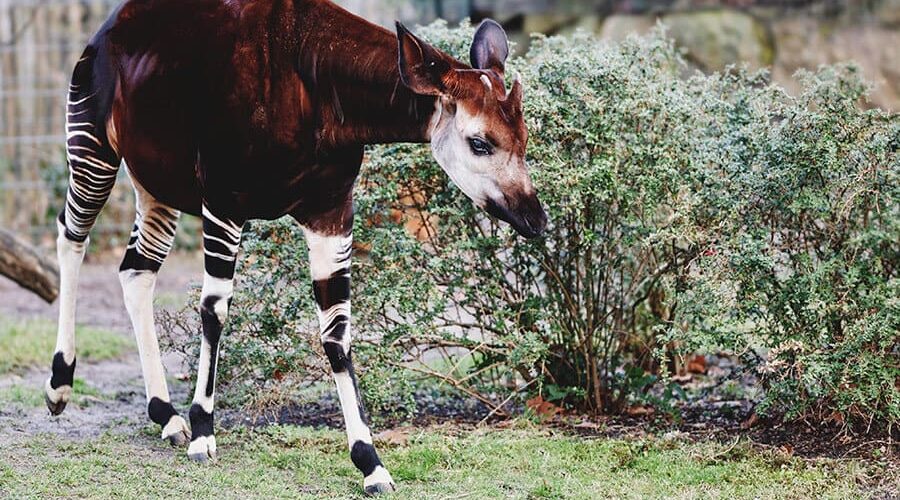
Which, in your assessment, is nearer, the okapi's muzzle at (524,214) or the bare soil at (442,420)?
the okapi's muzzle at (524,214)

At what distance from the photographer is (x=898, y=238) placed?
4.69 meters

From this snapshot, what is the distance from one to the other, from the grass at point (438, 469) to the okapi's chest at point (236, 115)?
100 centimetres

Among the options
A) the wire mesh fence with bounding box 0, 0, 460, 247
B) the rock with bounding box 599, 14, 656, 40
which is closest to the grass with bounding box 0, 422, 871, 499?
the wire mesh fence with bounding box 0, 0, 460, 247

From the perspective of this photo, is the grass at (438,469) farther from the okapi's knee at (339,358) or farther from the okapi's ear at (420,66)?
the okapi's ear at (420,66)

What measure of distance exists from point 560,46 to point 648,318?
52.4 inches

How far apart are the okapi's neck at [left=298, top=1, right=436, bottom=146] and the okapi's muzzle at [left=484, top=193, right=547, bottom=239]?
42 cm

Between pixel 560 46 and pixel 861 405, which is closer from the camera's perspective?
pixel 861 405

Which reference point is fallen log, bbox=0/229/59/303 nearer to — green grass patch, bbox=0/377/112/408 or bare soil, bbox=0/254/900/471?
bare soil, bbox=0/254/900/471

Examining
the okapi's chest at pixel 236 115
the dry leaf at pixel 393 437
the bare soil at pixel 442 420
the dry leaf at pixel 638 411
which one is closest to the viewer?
the okapi's chest at pixel 236 115

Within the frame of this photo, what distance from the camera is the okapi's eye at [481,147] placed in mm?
4090

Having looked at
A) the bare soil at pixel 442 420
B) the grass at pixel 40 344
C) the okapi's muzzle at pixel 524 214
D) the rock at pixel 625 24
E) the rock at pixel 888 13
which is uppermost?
the rock at pixel 888 13

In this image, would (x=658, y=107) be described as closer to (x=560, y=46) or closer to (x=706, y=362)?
(x=560, y=46)

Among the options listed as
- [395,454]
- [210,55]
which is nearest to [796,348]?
[395,454]

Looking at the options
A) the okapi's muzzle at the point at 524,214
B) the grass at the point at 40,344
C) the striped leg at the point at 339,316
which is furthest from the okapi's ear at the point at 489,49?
the grass at the point at 40,344
